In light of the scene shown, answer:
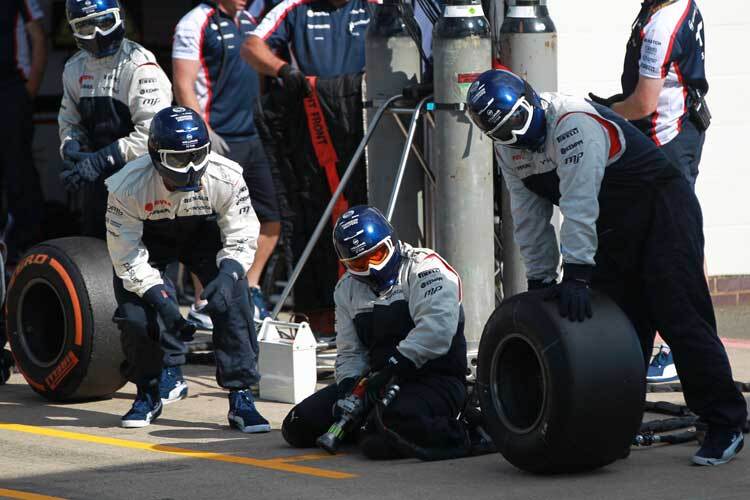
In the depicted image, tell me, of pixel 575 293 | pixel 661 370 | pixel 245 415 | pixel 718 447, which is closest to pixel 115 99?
pixel 245 415

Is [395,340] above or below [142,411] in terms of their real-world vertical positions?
above

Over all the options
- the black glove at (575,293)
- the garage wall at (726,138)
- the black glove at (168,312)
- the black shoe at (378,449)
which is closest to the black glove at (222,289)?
the black glove at (168,312)

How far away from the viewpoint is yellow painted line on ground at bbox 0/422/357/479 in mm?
6281

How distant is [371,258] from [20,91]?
5.85 m

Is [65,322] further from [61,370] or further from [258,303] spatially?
[258,303]

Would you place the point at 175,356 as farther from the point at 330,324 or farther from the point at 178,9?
the point at 178,9

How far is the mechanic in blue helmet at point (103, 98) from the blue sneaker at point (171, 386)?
39.8 inches

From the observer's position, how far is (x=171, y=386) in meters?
8.07

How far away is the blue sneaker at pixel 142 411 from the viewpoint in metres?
7.45

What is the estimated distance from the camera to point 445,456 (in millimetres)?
6453

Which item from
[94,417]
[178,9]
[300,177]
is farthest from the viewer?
[178,9]

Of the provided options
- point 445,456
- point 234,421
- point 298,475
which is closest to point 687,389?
point 445,456

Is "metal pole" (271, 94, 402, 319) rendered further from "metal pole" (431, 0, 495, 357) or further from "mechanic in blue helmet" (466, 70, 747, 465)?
"mechanic in blue helmet" (466, 70, 747, 465)

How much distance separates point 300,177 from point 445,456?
11.0 ft
